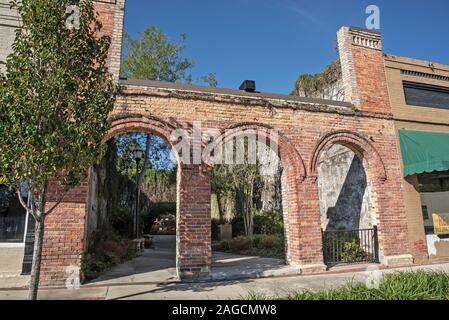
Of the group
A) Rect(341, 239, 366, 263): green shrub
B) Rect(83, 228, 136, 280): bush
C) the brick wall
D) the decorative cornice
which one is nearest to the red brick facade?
the brick wall

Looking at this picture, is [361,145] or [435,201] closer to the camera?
[361,145]

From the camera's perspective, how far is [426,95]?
35.2 feet

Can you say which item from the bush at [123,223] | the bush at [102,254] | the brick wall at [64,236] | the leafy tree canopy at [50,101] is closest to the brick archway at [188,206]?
the brick wall at [64,236]

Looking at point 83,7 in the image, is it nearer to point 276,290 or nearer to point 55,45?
point 55,45

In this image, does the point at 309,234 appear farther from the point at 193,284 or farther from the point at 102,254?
the point at 102,254

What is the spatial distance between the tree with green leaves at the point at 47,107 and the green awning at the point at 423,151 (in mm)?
8532

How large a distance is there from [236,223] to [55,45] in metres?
15.0

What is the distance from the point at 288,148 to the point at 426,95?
19.8 ft

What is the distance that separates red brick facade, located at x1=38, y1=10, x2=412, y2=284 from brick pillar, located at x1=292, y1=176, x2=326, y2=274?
2 centimetres

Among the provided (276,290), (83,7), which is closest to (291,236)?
(276,290)

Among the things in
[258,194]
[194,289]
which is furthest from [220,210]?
[194,289]

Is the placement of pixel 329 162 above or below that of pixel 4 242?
above

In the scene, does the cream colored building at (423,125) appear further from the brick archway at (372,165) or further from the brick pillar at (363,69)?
the brick archway at (372,165)

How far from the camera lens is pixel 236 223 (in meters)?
18.2
